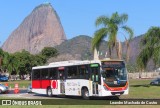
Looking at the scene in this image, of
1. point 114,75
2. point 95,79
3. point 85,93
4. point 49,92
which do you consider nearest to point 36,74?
point 49,92

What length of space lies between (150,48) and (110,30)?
15.7ft

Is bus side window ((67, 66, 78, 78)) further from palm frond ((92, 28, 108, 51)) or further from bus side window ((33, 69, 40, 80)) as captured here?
palm frond ((92, 28, 108, 51))

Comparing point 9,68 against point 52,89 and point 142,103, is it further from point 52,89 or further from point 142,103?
point 142,103

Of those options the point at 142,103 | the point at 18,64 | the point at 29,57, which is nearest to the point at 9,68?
the point at 18,64

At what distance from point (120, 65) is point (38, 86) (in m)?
10.4

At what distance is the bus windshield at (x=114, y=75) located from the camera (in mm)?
26766

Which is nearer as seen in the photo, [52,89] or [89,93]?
[89,93]

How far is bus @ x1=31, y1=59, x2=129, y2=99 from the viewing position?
26.8m

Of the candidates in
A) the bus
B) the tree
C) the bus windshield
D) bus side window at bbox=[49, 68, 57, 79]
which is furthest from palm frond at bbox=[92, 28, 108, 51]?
the tree

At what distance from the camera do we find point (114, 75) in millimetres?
27016

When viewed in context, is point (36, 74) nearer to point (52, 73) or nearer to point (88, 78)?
point (52, 73)

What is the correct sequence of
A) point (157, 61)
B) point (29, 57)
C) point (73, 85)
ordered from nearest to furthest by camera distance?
1. point (73, 85)
2. point (157, 61)
3. point (29, 57)

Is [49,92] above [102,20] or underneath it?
underneath

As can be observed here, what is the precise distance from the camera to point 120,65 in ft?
90.6
